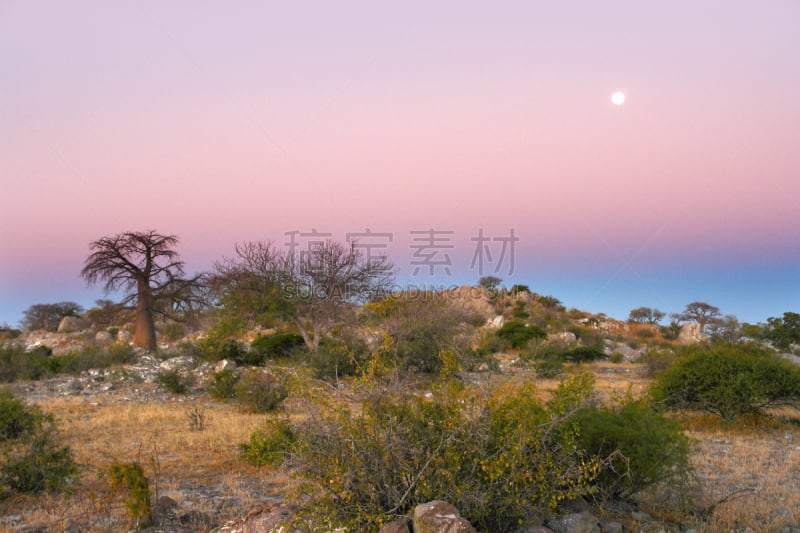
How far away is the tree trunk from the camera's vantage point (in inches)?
1056

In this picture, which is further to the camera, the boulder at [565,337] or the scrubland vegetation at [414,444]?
the boulder at [565,337]

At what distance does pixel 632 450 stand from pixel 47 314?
175 feet

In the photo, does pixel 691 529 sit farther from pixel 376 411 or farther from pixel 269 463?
pixel 269 463

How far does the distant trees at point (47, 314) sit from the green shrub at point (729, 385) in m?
48.1

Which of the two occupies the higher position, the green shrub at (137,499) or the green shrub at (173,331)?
the green shrub at (173,331)

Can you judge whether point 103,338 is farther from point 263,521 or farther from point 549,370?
point 263,521

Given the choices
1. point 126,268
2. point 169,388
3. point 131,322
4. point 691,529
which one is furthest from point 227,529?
point 131,322

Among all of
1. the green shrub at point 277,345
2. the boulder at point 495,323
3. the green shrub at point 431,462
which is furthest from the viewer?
the boulder at point 495,323

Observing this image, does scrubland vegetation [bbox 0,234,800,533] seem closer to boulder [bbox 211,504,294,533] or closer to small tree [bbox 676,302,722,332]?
boulder [bbox 211,504,294,533]

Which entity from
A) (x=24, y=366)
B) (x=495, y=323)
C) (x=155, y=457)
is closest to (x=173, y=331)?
(x=24, y=366)

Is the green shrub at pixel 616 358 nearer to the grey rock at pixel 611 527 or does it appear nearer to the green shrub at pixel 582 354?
the green shrub at pixel 582 354

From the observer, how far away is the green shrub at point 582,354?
24678 millimetres

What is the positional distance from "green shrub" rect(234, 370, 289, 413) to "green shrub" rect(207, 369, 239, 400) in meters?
1.44

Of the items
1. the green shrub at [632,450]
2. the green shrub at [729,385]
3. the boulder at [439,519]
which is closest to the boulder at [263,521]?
the boulder at [439,519]
